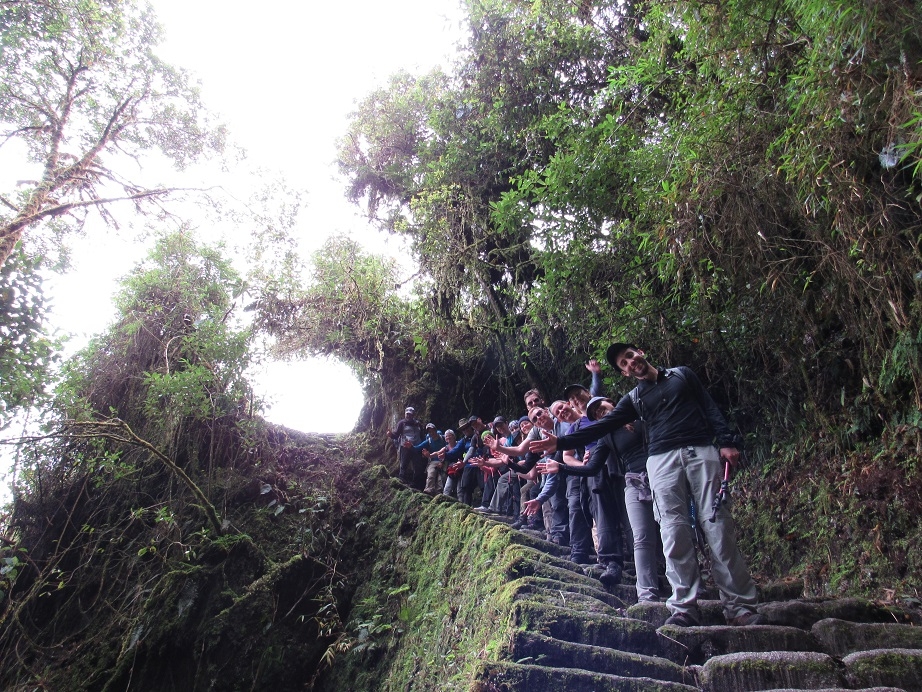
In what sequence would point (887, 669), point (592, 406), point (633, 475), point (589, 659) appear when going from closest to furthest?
1. point (887, 669)
2. point (589, 659)
3. point (633, 475)
4. point (592, 406)

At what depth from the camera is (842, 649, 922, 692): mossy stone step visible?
7.61 ft

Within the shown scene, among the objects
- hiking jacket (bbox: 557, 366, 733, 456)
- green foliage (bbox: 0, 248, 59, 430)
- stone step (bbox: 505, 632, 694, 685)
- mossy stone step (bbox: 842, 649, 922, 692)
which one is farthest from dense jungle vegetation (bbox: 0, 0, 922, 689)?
stone step (bbox: 505, 632, 694, 685)

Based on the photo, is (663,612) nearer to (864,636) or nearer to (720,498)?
(720,498)

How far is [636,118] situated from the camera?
6.70m

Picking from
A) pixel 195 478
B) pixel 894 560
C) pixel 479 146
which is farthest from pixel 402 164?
pixel 894 560

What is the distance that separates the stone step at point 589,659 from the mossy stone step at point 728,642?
0.34 meters

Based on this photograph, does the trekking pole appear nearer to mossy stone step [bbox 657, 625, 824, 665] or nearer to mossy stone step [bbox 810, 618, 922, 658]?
mossy stone step [bbox 657, 625, 824, 665]

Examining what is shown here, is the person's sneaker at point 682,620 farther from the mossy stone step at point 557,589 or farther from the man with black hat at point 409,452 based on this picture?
the man with black hat at point 409,452

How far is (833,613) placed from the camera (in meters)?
3.50

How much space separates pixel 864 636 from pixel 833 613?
0.67m

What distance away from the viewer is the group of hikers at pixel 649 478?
335cm

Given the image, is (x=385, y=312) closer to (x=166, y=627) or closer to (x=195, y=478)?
(x=195, y=478)

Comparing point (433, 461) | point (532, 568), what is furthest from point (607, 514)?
point (433, 461)

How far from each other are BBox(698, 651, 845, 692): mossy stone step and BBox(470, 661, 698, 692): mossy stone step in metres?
0.17
